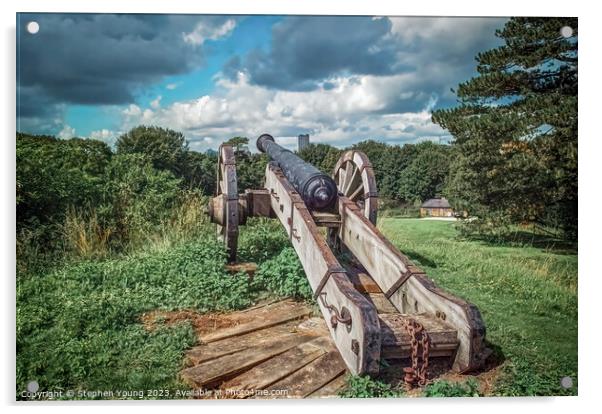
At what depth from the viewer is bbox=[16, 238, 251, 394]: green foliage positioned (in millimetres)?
3555

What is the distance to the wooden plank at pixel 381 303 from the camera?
414cm

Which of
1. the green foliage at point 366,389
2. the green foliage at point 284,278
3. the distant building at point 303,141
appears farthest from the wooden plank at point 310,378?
the distant building at point 303,141

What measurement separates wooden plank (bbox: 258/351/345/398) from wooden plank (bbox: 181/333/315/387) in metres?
0.22

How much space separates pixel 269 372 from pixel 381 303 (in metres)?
1.33

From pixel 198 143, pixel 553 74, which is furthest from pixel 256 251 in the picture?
pixel 553 74

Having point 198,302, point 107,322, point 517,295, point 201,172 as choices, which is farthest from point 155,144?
point 517,295

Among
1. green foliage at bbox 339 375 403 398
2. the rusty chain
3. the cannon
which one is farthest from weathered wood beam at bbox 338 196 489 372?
green foliage at bbox 339 375 403 398

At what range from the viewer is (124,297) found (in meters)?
4.32

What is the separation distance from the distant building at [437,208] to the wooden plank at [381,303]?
1.24 m

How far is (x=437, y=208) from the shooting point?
526 centimetres

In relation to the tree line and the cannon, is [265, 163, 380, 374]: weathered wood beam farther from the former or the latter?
the tree line

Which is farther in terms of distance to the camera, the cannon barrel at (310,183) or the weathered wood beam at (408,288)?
the cannon barrel at (310,183)

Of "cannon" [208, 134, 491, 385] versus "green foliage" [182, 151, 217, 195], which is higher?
"green foliage" [182, 151, 217, 195]

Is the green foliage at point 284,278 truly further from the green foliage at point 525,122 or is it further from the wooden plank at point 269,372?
the green foliage at point 525,122
